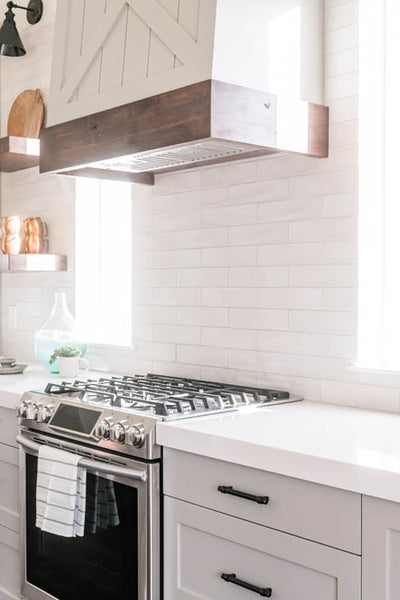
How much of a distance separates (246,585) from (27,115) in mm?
2775

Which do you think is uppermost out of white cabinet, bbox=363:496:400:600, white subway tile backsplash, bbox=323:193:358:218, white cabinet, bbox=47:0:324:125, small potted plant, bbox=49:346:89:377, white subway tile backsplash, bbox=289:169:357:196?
white cabinet, bbox=47:0:324:125

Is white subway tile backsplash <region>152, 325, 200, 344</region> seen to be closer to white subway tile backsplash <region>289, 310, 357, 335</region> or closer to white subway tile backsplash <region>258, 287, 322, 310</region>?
white subway tile backsplash <region>258, 287, 322, 310</region>

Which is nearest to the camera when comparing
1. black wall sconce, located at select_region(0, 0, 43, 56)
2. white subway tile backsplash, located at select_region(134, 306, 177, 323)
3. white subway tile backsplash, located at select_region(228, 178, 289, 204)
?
white subway tile backsplash, located at select_region(228, 178, 289, 204)

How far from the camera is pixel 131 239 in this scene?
11.5 feet

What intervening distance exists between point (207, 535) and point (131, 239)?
1.66 m

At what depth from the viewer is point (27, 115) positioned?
3.97 metres

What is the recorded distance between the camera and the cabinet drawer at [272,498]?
1831mm

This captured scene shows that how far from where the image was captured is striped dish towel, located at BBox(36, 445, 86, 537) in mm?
2566

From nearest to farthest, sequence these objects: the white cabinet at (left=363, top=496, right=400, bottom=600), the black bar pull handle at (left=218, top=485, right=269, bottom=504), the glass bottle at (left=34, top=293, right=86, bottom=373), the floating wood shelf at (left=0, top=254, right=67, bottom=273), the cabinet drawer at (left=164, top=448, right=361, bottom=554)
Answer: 1. the white cabinet at (left=363, top=496, right=400, bottom=600)
2. the cabinet drawer at (left=164, top=448, right=361, bottom=554)
3. the black bar pull handle at (left=218, top=485, right=269, bottom=504)
4. the glass bottle at (left=34, top=293, right=86, bottom=373)
5. the floating wood shelf at (left=0, top=254, right=67, bottom=273)

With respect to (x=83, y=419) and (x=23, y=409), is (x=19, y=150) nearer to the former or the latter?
(x=23, y=409)

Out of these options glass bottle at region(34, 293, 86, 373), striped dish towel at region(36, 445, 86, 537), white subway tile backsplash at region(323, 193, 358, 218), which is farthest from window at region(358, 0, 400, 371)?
glass bottle at region(34, 293, 86, 373)

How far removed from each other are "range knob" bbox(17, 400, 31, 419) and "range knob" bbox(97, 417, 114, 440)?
47 centimetres

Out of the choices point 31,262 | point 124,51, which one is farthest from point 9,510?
point 124,51

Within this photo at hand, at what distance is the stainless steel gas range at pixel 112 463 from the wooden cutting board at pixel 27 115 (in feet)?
5.18
